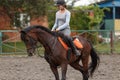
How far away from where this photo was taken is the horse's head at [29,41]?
8.56m

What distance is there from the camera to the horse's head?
8562 millimetres

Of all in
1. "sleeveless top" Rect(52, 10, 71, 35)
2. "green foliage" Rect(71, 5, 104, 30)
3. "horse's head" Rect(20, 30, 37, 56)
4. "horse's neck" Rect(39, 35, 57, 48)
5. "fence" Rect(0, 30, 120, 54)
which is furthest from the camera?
"green foliage" Rect(71, 5, 104, 30)

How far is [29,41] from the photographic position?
8.63 m

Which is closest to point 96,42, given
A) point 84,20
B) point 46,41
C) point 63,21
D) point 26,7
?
point 26,7

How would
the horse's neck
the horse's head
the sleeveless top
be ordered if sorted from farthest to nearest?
1. the sleeveless top
2. the horse's neck
3. the horse's head

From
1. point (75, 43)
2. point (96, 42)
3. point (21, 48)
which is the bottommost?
point (21, 48)

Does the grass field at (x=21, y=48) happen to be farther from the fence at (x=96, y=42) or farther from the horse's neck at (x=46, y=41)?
the horse's neck at (x=46, y=41)

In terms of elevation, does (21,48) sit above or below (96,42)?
below

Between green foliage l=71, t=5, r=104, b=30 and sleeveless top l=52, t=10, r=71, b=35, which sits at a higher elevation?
sleeveless top l=52, t=10, r=71, b=35

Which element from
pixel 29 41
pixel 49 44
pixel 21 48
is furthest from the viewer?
pixel 21 48

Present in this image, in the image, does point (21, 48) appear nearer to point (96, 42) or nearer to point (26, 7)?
point (26, 7)

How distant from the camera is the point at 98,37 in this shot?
22672mm

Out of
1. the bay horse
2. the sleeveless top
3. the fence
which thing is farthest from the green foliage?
the bay horse

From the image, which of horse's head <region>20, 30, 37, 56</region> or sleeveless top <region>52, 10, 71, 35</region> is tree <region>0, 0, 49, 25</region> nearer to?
sleeveless top <region>52, 10, 71, 35</region>
